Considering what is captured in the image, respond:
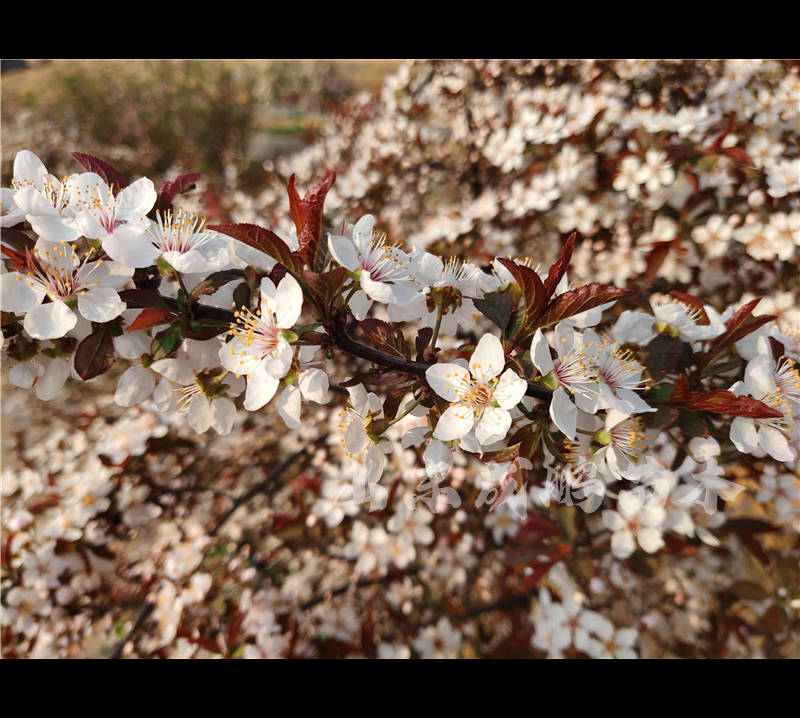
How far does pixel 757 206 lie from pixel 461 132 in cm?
149

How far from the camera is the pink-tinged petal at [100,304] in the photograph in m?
0.68

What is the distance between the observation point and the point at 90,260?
0.73 m

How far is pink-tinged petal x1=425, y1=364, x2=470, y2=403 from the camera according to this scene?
0.70 metres

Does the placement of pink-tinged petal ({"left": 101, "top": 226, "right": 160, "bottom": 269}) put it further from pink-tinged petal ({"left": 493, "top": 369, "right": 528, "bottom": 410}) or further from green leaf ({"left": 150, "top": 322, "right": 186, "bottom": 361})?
pink-tinged petal ({"left": 493, "top": 369, "right": 528, "bottom": 410})

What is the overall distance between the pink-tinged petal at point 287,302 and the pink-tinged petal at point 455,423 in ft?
0.86

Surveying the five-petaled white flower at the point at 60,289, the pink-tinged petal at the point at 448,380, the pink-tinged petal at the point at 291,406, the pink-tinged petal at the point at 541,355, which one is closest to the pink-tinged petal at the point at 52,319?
the five-petaled white flower at the point at 60,289

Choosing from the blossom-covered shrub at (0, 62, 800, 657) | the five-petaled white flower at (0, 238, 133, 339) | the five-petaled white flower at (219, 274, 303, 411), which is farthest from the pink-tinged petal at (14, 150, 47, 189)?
the five-petaled white flower at (219, 274, 303, 411)

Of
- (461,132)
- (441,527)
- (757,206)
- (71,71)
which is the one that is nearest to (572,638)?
(441,527)

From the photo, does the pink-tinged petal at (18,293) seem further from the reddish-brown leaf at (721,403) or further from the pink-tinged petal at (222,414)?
the reddish-brown leaf at (721,403)

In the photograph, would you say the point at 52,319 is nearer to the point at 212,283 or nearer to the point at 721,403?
the point at 212,283

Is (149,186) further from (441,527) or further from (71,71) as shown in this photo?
(71,71)

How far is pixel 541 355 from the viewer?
2.21 feet

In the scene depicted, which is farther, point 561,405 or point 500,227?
point 500,227

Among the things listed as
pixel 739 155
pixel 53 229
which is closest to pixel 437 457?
pixel 53 229
